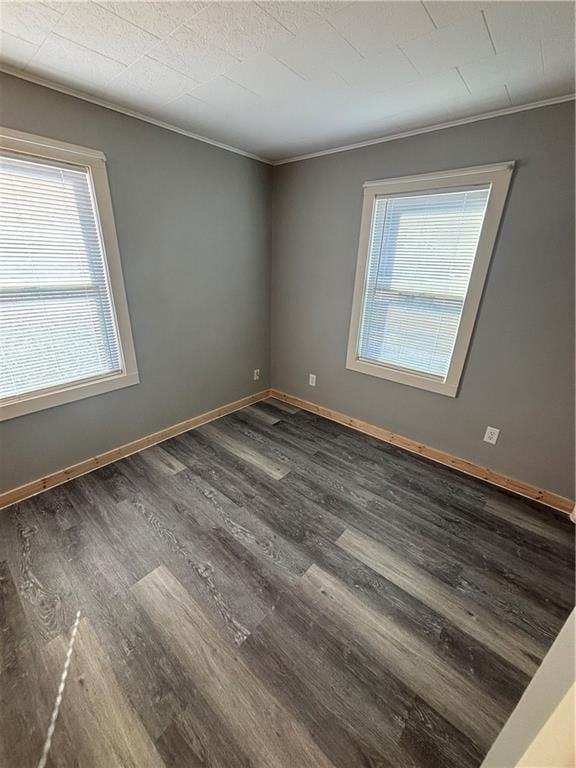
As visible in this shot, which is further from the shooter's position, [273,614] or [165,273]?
[165,273]

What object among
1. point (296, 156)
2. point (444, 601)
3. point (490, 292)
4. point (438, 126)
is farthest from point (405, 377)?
point (296, 156)

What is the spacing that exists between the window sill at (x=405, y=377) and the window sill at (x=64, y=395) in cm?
192

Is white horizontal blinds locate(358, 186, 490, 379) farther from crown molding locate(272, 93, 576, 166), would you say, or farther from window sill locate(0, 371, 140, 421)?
window sill locate(0, 371, 140, 421)

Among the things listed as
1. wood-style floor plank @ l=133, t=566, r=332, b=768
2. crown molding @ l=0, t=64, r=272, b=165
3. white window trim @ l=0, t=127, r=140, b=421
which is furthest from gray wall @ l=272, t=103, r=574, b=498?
wood-style floor plank @ l=133, t=566, r=332, b=768

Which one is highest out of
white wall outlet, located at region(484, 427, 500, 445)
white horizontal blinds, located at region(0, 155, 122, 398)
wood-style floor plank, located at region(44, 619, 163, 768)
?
white horizontal blinds, located at region(0, 155, 122, 398)

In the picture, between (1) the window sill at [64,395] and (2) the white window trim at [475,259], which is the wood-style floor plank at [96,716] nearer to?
(1) the window sill at [64,395]

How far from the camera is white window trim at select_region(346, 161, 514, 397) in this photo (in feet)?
6.32

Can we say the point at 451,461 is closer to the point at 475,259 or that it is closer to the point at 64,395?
the point at 475,259

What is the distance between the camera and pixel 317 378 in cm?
322

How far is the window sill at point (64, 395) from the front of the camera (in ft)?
6.18

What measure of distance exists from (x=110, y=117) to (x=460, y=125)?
7.30ft

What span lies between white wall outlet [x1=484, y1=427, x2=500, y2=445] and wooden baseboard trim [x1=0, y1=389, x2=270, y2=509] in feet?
7.45

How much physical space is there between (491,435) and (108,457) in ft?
9.56

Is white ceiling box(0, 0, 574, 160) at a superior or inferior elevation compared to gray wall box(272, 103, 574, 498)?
superior
